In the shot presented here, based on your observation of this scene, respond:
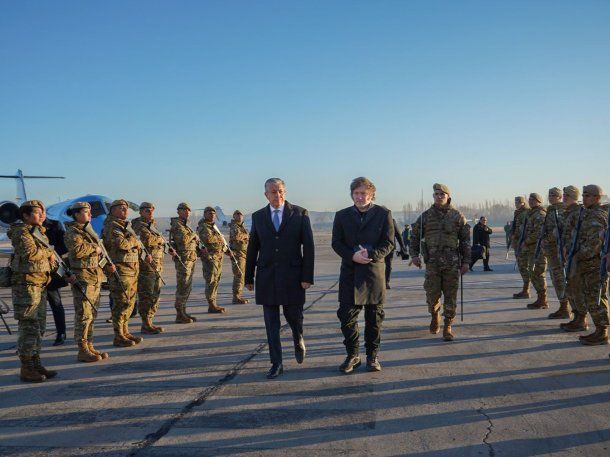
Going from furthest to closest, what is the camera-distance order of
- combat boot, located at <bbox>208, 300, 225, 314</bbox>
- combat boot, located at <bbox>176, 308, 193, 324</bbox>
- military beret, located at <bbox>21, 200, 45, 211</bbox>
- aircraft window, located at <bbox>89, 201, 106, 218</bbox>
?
aircraft window, located at <bbox>89, 201, 106, 218</bbox> → combat boot, located at <bbox>208, 300, 225, 314</bbox> → combat boot, located at <bbox>176, 308, 193, 324</bbox> → military beret, located at <bbox>21, 200, 45, 211</bbox>

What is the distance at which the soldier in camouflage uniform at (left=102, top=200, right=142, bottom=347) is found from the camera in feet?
21.6

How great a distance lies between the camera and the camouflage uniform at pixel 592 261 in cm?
609

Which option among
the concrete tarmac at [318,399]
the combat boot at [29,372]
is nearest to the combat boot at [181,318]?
the concrete tarmac at [318,399]

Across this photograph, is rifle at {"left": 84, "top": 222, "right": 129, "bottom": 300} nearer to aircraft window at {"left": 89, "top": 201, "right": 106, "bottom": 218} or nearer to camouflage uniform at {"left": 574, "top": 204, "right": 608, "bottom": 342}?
camouflage uniform at {"left": 574, "top": 204, "right": 608, "bottom": 342}

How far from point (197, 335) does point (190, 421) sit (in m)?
3.43

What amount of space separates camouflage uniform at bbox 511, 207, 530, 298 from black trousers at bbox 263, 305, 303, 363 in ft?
19.8

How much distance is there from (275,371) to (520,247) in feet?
21.2

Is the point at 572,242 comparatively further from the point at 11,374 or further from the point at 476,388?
the point at 11,374

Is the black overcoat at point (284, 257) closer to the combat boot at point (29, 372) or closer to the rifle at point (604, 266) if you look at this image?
the combat boot at point (29, 372)

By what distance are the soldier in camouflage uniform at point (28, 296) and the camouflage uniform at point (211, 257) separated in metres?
4.09

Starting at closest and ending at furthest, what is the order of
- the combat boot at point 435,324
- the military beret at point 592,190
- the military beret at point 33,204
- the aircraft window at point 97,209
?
the military beret at point 33,204 → the military beret at point 592,190 → the combat boot at point 435,324 → the aircraft window at point 97,209

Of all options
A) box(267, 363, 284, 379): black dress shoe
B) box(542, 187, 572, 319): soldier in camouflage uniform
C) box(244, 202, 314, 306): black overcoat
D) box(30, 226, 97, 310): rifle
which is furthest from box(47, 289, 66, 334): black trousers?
box(542, 187, 572, 319): soldier in camouflage uniform

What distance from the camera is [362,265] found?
516cm

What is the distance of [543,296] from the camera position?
877 centimetres
